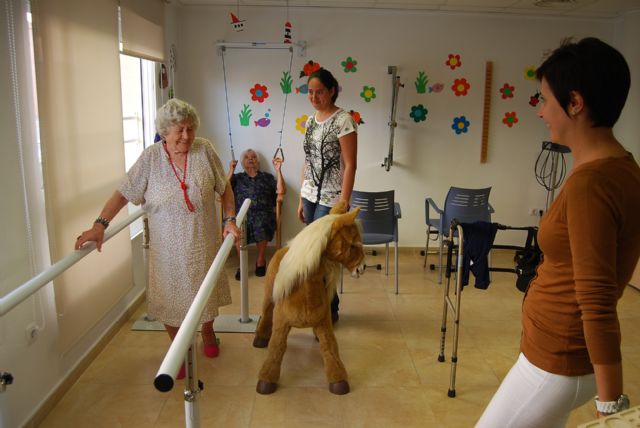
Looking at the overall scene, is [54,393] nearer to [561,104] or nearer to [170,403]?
[170,403]

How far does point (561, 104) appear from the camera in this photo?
1.02 m

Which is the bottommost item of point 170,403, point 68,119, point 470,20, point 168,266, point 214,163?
point 170,403

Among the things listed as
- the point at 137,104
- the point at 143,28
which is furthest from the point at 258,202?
the point at 143,28

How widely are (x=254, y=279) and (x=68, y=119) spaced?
2.21m

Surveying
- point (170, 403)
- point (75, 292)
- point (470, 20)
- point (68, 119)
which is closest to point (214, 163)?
point (68, 119)

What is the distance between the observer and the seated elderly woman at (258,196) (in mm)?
4492

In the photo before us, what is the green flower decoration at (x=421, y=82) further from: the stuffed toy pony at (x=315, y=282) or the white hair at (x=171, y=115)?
the white hair at (x=171, y=115)

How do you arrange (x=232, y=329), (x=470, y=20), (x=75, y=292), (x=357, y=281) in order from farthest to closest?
(x=470, y=20) → (x=357, y=281) → (x=232, y=329) → (x=75, y=292)

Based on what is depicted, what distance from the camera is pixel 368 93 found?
4.82 meters

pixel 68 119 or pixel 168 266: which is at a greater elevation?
pixel 68 119

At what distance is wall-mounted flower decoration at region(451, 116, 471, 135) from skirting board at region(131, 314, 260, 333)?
2808 mm

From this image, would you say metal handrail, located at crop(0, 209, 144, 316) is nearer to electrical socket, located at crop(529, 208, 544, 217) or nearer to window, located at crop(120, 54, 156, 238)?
window, located at crop(120, 54, 156, 238)

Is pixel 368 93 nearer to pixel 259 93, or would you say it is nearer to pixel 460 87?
pixel 460 87

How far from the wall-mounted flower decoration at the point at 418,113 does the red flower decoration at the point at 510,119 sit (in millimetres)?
787
